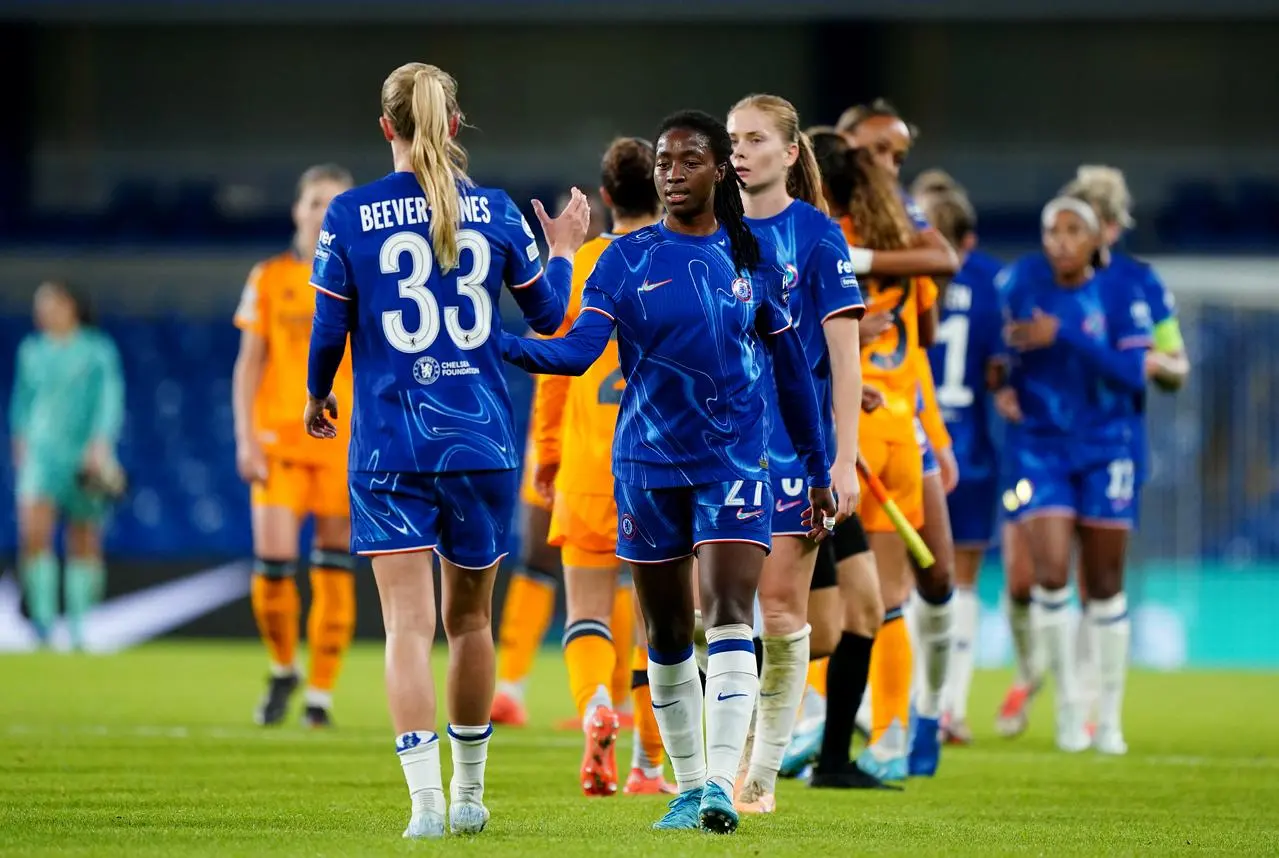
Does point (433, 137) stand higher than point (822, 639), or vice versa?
point (433, 137)

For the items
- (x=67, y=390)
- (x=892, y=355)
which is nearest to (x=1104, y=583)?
(x=892, y=355)

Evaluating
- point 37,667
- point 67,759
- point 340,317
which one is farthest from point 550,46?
point 340,317

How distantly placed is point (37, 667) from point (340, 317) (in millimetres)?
8392

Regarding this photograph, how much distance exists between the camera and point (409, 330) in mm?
5051

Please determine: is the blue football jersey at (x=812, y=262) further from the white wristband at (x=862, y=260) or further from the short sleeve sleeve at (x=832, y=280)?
the white wristband at (x=862, y=260)

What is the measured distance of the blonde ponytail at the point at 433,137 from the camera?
505 centimetres

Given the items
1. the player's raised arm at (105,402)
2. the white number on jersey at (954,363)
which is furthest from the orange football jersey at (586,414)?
the player's raised arm at (105,402)

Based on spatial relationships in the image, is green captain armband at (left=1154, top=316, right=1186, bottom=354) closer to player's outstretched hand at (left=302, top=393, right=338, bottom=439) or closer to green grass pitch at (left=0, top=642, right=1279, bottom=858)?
green grass pitch at (left=0, top=642, right=1279, bottom=858)

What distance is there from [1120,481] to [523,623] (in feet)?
9.13

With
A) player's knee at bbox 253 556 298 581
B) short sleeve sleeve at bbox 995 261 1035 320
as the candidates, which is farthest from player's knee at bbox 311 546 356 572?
short sleeve sleeve at bbox 995 261 1035 320

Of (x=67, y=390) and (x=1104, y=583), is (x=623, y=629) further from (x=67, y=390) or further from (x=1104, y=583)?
(x=67, y=390)

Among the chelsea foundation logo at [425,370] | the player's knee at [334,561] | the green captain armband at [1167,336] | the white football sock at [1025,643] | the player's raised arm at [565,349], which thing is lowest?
the white football sock at [1025,643]

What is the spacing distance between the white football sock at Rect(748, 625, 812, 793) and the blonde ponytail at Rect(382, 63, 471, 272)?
1.46 meters

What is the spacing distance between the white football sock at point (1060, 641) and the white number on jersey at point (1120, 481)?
1.53ft
